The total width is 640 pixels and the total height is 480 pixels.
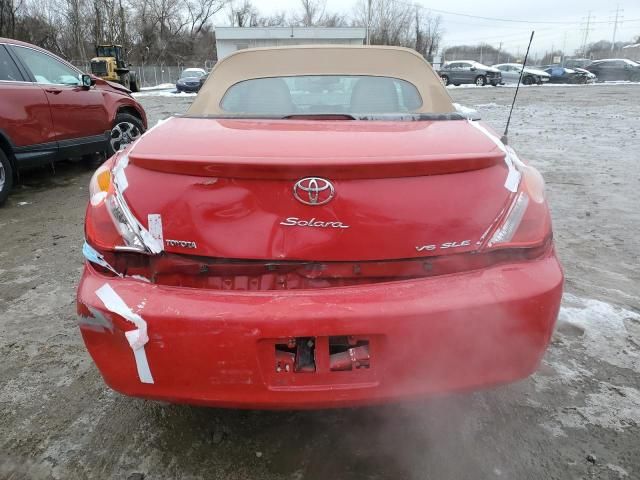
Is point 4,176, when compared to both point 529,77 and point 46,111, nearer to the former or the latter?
point 46,111

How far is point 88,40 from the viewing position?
4547 centimetres

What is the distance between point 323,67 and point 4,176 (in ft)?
12.1

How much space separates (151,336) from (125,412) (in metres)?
0.77

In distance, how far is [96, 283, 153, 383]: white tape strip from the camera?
155 cm

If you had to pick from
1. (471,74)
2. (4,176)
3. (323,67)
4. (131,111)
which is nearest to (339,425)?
(323,67)

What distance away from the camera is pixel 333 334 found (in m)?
1.50

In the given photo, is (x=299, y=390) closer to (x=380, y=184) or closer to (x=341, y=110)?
(x=380, y=184)

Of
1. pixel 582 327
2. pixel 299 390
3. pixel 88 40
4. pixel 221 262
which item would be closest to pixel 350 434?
pixel 299 390

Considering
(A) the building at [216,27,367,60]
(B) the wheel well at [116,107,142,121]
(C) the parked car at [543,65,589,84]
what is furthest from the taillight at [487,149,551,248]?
(A) the building at [216,27,367,60]

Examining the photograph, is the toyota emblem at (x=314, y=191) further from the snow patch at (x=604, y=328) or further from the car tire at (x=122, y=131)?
the car tire at (x=122, y=131)

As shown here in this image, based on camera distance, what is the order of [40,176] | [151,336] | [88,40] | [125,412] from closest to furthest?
[151,336] < [125,412] < [40,176] < [88,40]

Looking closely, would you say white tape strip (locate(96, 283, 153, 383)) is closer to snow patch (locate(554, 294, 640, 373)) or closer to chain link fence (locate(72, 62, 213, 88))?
snow patch (locate(554, 294, 640, 373))

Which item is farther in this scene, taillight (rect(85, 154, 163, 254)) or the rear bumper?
taillight (rect(85, 154, 163, 254))

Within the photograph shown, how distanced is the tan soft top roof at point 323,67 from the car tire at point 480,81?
33.7m
